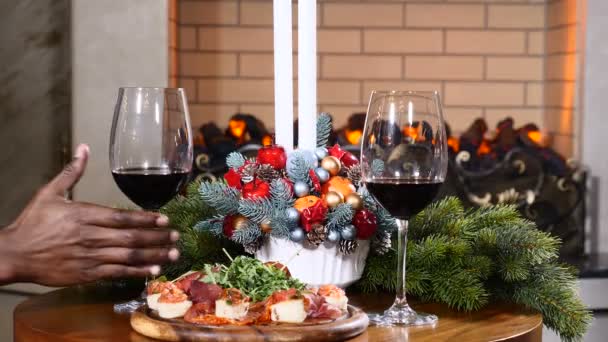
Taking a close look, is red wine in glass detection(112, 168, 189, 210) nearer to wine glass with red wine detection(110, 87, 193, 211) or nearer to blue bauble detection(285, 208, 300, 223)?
wine glass with red wine detection(110, 87, 193, 211)

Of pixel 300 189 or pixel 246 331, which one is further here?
pixel 300 189

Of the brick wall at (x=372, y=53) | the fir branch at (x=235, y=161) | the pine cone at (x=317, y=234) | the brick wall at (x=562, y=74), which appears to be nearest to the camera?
the pine cone at (x=317, y=234)

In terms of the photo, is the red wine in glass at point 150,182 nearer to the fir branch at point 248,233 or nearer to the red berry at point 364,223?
→ the fir branch at point 248,233

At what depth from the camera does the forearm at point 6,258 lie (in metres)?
1.06

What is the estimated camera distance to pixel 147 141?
1.17 m

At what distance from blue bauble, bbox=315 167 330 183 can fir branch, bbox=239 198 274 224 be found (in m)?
0.07

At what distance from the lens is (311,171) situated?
118 centimetres

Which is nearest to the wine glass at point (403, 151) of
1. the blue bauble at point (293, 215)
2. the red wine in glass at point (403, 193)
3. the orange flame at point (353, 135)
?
the red wine in glass at point (403, 193)

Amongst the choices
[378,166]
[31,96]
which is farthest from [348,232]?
[31,96]

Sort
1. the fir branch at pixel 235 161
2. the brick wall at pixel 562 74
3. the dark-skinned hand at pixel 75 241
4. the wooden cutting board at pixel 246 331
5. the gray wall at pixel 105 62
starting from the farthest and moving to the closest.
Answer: the brick wall at pixel 562 74
the gray wall at pixel 105 62
the fir branch at pixel 235 161
the dark-skinned hand at pixel 75 241
the wooden cutting board at pixel 246 331

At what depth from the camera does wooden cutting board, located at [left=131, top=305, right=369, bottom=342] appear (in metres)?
0.95

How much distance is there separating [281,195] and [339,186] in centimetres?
7

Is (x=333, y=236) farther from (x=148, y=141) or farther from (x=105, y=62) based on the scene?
(x=105, y=62)

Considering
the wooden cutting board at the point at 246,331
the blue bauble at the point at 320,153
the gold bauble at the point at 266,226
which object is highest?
the blue bauble at the point at 320,153
